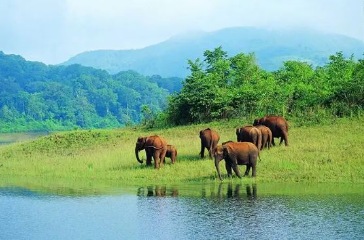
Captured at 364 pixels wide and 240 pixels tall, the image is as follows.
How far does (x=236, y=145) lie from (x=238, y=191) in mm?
2808

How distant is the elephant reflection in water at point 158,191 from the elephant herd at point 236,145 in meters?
2.33

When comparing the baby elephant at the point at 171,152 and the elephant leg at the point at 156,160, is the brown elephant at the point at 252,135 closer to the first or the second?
the baby elephant at the point at 171,152

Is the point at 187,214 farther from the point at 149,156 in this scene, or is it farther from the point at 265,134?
the point at 265,134

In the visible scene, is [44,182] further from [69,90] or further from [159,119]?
[69,90]

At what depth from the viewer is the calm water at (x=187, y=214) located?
17.7 meters

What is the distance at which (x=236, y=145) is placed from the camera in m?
26.3

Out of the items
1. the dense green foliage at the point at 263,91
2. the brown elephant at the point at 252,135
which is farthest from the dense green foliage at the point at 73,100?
the brown elephant at the point at 252,135

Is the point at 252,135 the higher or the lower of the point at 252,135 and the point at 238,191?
the higher

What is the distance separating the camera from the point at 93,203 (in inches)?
903

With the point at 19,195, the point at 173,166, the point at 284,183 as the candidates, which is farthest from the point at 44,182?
the point at 284,183

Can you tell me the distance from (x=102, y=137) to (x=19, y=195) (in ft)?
54.8

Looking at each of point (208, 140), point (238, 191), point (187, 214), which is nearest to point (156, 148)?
point (208, 140)

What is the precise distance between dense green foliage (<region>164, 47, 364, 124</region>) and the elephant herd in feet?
22.8

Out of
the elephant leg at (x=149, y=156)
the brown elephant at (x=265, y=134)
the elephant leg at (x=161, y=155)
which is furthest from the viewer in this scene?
the brown elephant at (x=265, y=134)
